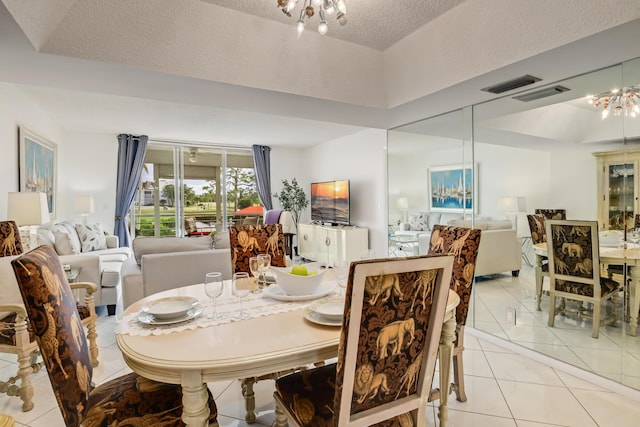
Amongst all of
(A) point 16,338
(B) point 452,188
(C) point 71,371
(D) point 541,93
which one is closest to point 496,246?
(B) point 452,188

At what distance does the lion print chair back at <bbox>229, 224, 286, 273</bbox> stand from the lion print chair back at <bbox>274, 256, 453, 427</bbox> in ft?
4.29

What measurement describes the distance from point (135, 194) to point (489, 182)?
6129 millimetres

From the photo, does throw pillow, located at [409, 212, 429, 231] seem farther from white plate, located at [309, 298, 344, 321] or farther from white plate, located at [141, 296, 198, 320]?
white plate, located at [141, 296, 198, 320]

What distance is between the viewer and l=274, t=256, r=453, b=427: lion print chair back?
101 cm

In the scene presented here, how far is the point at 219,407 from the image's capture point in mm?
2059

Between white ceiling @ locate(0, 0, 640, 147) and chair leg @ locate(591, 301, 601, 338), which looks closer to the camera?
white ceiling @ locate(0, 0, 640, 147)

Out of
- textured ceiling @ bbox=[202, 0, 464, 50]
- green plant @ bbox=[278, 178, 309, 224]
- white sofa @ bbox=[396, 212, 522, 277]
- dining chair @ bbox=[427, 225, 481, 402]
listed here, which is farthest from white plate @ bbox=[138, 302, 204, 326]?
green plant @ bbox=[278, 178, 309, 224]

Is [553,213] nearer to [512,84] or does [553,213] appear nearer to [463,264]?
[512,84]

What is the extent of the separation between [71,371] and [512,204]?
3.15 metres

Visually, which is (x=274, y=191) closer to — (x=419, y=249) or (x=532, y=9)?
(x=419, y=249)

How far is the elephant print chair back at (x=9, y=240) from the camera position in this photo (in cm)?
264

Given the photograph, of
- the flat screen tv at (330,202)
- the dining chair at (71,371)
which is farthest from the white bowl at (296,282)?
the flat screen tv at (330,202)

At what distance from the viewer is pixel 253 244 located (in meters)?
2.53

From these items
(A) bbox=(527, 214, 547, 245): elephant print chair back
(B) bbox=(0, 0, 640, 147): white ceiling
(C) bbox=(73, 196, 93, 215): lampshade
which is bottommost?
(A) bbox=(527, 214, 547, 245): elephant print chair back
